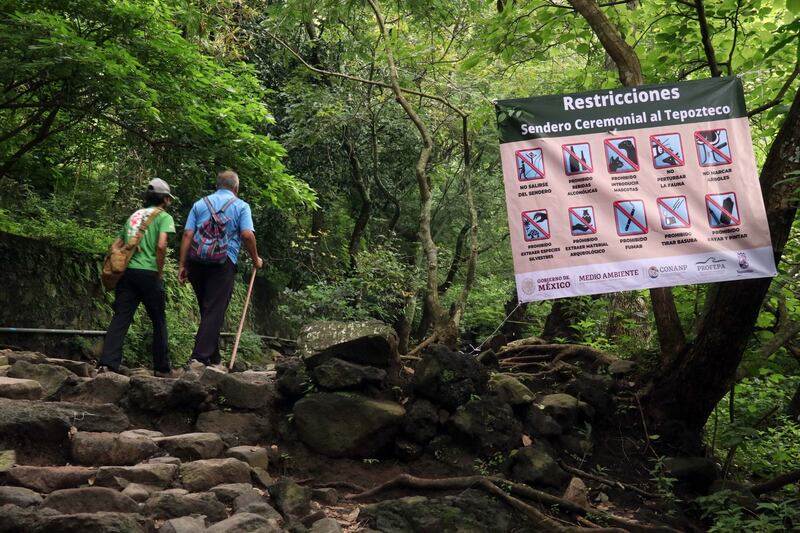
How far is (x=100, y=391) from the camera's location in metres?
5.77

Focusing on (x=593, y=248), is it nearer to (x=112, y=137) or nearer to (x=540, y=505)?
(x=540, y=505)

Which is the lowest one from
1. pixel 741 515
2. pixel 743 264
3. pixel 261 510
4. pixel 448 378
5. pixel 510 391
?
pixel 741 515

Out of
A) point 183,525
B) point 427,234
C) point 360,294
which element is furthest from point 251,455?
point 360,294

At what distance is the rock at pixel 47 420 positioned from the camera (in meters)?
4.54

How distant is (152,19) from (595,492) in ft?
24.1

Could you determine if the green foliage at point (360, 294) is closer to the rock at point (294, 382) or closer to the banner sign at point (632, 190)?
the rock at point (294, 382)

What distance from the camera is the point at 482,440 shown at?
220 inches

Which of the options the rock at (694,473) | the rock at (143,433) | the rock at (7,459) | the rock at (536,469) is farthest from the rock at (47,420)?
the rock at (694,473)

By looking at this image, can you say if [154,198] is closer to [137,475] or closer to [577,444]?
[137,475]

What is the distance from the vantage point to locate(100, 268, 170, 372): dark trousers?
6.87m

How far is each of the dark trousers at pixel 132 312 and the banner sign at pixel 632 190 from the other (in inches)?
→ 152

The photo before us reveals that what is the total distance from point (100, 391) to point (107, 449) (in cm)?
119

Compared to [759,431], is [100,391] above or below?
above

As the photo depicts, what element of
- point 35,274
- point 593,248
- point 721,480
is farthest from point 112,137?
point 721,480
